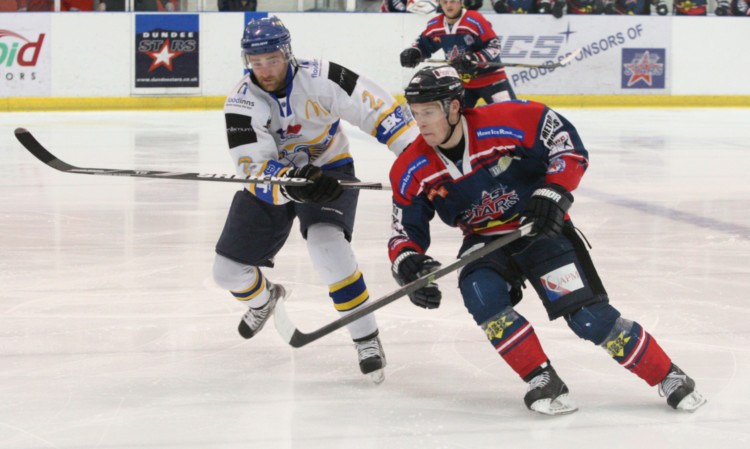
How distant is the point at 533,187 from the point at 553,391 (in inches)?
19.8

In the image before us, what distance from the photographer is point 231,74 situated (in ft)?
35.4

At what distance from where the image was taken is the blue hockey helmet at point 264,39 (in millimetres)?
2752

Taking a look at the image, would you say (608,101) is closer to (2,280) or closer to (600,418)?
(2,280)

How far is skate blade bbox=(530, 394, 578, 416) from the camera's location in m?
2.44

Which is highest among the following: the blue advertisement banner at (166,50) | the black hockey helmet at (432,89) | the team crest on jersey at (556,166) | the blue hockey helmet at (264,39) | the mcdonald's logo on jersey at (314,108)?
the blue hockey helmet at (264,39)

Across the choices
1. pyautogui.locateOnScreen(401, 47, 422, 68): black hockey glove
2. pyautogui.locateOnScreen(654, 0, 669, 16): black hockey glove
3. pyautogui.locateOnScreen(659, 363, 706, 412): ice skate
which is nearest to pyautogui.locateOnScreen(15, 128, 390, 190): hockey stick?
pyautogui.locateOnScreen(659, 363, 706, 412): ice skate

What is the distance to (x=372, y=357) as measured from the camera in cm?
278

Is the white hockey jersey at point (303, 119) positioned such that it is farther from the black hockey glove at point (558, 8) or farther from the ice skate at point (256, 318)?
the black hockey glove at point (558, 8)

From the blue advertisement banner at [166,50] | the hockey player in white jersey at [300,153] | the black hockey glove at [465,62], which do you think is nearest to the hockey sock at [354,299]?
the hockey player in white jersey at [300,153]

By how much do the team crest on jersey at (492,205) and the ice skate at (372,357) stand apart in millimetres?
485

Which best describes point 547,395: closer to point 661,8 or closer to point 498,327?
point 498,327

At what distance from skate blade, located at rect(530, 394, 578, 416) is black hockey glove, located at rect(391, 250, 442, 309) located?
334 millimetres

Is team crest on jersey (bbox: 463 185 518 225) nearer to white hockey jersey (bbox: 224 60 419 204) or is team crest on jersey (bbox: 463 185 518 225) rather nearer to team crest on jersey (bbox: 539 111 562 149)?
team crest on jersey (bbox: 539 111 562 149)

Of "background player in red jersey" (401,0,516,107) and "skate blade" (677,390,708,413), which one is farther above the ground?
"background player in red jersey" (401,0,516,107)
